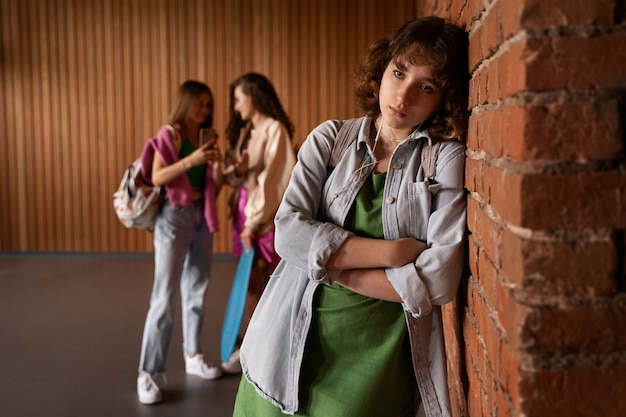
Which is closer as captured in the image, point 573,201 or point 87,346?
point 573,201

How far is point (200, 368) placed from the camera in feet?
11.5

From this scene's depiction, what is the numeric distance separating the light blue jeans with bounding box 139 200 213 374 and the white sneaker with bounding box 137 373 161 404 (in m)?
0.05

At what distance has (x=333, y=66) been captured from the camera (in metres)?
7.01

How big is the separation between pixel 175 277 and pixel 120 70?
171 inches

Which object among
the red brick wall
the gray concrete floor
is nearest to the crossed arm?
the red brick wall

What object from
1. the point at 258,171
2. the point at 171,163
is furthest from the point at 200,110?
the point at 258,171

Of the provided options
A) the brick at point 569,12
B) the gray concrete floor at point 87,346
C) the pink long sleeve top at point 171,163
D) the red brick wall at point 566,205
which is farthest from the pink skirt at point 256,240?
the brick at point 569,12

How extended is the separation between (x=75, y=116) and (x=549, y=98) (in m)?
6.85

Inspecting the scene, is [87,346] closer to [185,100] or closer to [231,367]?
[231,367]

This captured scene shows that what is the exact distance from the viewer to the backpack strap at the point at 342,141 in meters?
1.60

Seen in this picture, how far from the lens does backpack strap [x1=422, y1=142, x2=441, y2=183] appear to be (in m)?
1.49

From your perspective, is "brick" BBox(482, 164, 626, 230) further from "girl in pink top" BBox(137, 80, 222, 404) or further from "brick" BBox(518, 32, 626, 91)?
"girl in pink top" BBox(137, 80, 222, 404)

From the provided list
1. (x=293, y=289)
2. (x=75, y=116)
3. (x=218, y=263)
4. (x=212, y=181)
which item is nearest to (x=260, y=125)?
(x=212, y=181)

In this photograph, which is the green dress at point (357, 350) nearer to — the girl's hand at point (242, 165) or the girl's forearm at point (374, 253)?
the girl's forearm at point (374, 253)
